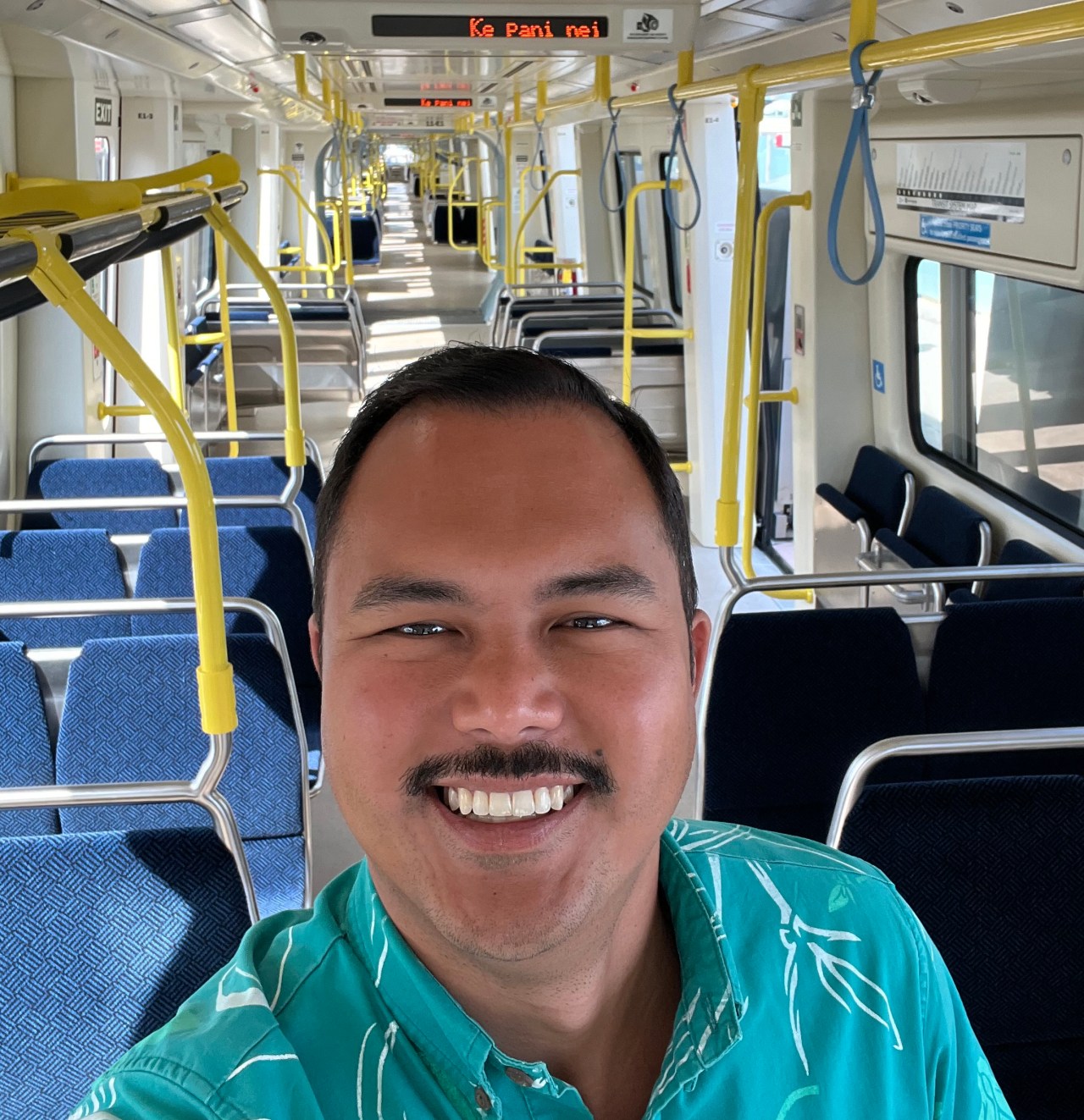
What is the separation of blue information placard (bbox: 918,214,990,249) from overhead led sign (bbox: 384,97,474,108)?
7.13 metres

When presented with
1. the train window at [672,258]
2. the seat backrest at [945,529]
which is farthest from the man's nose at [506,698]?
the train window at [672,258]

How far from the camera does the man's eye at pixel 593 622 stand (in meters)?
1.04

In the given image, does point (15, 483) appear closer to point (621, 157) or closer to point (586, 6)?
point (586, 6)

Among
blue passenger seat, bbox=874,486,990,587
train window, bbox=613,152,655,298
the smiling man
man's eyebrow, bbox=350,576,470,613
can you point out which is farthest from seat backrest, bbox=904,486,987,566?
train window, bbox=613,152,655,298

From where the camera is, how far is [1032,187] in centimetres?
368

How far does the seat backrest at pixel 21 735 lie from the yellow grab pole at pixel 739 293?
1661mm

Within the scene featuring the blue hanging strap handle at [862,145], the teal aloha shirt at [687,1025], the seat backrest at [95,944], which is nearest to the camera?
the teal aloha shirt at [687,1025]

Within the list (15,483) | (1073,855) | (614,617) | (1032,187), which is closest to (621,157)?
(15,483)

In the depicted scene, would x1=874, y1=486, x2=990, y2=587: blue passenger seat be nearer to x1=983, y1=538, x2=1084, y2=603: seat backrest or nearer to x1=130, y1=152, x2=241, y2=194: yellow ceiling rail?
x1=983, y1=538, x2=1084, y2=603: seat backrest

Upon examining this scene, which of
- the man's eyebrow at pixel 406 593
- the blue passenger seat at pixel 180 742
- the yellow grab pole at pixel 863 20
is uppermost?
the yellow grab pole at pixel 863 20

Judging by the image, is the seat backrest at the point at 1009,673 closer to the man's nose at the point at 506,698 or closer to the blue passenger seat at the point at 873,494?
the blue passenger seat at the point at 873,494

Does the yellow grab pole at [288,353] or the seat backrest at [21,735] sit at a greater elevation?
the yellow grab pole at [288,353]

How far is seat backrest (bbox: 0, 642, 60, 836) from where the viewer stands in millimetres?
2824

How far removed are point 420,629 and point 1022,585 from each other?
3.38 metres
